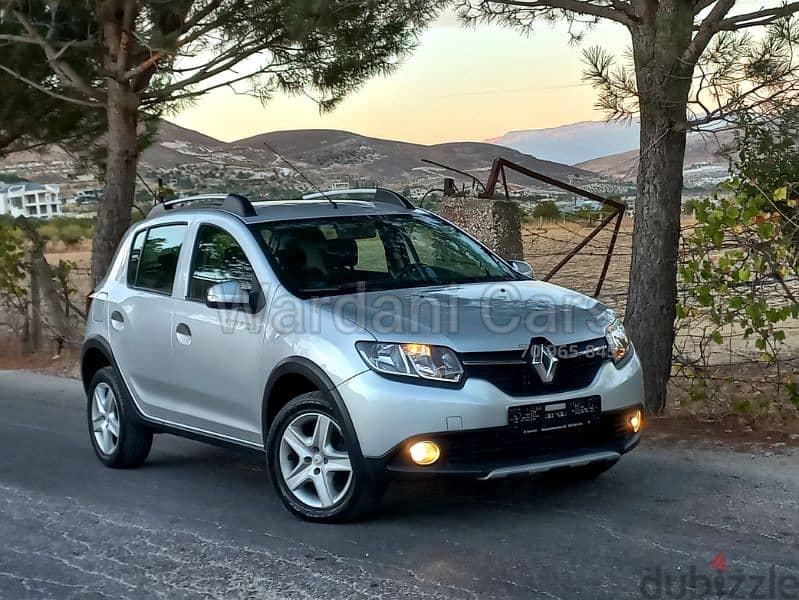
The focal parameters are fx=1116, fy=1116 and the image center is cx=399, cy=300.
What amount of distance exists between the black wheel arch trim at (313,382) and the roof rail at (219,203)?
1.25 m

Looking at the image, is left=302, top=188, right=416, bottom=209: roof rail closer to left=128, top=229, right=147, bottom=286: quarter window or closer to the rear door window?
the rear door window

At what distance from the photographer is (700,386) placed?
8.72m

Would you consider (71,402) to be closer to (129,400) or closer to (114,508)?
(129,400)

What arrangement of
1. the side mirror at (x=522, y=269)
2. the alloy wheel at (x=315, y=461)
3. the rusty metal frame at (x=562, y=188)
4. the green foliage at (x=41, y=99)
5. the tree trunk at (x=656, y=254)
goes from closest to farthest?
the alloy wheel at (x=315, y=461)
the side mirror at (x=522, y=269)
the tree trunk at (x=656, y=254)
the rusty metal frame at (x=562, y=188)
the green foliage at (x=41, y=99)

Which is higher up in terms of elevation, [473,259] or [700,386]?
[473,259]

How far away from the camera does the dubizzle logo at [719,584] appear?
185 inches

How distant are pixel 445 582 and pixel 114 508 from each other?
2.50 metres

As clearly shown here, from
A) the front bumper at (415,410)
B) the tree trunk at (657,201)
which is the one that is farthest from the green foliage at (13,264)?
the front bumper at (415,410)

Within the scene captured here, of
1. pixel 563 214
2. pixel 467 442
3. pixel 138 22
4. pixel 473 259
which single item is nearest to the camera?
pixel 467 442

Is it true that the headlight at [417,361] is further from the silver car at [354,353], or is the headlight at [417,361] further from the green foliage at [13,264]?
the green foliage at [13,264]

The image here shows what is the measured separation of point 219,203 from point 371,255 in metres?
1.18

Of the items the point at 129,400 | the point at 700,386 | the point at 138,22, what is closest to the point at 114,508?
the point at 129,400

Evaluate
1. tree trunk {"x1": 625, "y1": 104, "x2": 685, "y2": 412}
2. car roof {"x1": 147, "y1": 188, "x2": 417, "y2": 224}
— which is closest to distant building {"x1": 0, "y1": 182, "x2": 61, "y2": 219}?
car roof {"x1": 147, "y1": 188, "x2": 417, "y2": 224}

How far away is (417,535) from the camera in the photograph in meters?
5.71
